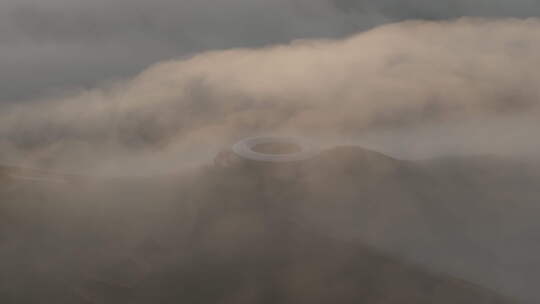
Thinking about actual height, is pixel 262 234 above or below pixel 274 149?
below

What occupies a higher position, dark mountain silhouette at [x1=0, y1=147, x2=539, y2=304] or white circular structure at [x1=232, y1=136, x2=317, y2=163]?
white circular structure at [x1=232, y1=136, x2=317, y2=163]

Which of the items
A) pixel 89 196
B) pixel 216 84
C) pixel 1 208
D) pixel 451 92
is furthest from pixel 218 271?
pixel 451 92

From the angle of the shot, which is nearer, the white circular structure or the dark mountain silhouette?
the dark mountain silhouette

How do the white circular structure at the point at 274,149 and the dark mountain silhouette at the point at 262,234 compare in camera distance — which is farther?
the white circular structure at the point at 274,149

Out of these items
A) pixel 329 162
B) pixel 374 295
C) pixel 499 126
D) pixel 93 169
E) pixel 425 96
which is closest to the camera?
pixel 374 295

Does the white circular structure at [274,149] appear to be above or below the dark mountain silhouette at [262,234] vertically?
above

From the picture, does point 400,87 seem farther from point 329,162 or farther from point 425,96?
point 329,162

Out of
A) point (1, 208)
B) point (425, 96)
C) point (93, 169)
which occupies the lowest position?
point (1, 208)

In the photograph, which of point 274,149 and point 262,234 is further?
point 274,149
